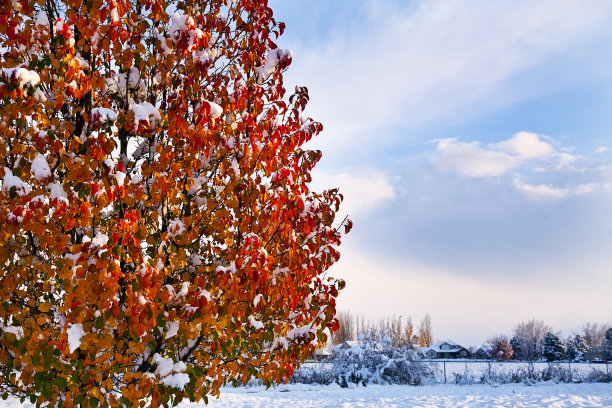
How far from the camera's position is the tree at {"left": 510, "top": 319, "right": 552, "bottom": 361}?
5218 cm

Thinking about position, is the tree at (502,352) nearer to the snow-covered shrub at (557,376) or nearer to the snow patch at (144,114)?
the snow-covered shrub at (557,376)

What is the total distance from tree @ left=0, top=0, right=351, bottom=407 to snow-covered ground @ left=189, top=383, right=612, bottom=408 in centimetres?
908

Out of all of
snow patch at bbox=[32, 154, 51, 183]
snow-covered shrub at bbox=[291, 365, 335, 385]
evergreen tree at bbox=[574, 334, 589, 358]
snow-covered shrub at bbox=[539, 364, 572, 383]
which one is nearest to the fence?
snow-covered shrub at bbox=[539, 364, 572, 383]

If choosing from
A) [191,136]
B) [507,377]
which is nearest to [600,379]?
[507,377]

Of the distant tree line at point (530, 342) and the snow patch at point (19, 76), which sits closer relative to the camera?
the snow patch at point (19, 76)

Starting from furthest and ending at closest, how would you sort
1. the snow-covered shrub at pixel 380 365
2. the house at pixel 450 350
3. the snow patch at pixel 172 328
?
the house at pixel 450 350
the snow-covered shrub at pixel 380 365
the snow patch at pixel 172 328

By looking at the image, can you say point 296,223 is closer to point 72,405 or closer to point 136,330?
point 136,330

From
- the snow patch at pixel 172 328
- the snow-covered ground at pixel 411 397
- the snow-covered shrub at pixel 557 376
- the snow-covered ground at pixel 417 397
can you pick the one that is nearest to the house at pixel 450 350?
the snow-covered shrub at pixel 557 376

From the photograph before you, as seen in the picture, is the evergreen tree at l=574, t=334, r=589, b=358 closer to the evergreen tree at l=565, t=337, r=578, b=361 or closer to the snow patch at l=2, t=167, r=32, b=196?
the evergreen tree at l=565, t=337, r=578, b=361

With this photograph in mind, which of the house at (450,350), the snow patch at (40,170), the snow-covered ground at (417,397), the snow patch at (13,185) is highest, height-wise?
the snow patch at (40,170)

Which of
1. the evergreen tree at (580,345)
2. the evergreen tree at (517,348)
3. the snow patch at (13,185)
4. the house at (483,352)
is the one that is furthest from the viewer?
the house at (483,352)

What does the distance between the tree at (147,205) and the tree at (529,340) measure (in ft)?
166

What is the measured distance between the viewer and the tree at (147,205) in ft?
10.8

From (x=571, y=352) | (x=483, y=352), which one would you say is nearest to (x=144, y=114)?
(x=571, y=352)
